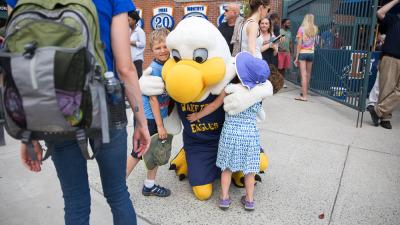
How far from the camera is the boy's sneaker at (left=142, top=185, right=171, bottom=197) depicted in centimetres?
300

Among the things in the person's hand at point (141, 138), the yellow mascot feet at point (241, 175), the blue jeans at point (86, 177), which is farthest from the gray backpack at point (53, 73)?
the yellow mascot feet at point (241, 175)

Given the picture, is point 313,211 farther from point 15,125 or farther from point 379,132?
point 379,132

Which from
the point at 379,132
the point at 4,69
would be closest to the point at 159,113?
the point at 4,69

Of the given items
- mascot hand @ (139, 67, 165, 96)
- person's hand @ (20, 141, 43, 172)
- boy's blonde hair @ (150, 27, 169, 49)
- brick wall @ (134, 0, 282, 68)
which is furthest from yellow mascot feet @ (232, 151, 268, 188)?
brick wall @ (134, 0, 282, 68)

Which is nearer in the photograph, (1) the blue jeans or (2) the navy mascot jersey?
(1) the blue jeans

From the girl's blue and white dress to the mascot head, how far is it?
1.14 feet

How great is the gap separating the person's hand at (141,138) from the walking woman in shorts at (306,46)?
5534 mm

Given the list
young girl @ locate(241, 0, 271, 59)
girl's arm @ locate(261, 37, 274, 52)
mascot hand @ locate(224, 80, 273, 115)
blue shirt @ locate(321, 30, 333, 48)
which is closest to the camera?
mascot hand @ locate(224, 80, 273, 115)

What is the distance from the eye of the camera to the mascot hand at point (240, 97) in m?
2.62

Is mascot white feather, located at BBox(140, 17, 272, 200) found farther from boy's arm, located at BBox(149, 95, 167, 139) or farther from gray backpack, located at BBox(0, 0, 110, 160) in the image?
gray backpack, located at BBox(0, 0, 110, 160)

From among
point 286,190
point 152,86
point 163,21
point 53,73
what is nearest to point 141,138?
point 53,73

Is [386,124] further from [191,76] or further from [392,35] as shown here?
[191,76]

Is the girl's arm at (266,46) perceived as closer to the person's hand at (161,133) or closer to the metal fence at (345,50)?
the metal fence at (345,50)

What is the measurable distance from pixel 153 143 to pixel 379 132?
3498 millimetres
